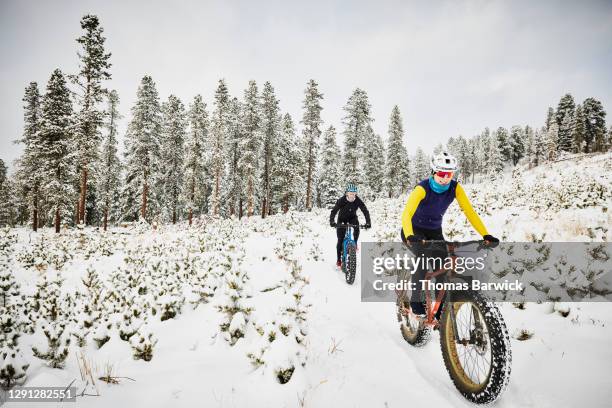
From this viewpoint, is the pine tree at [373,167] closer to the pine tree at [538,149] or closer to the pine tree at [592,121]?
the pine tree at [592,121]

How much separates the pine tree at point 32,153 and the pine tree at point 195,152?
12.5m

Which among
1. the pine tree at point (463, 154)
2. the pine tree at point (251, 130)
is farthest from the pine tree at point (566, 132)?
the pine tree at point (251, 130)

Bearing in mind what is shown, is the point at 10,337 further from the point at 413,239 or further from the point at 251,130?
the point at 251,130

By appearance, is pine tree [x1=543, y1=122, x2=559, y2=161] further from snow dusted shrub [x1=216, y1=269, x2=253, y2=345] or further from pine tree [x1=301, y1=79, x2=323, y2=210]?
snow dusted shrub [x1=216, y1=269, x2=253, y2=345]

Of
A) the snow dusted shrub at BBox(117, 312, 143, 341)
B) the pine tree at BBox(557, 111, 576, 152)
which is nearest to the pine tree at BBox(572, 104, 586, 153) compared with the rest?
the pine tree at BBox(557, 111, 576, 152)

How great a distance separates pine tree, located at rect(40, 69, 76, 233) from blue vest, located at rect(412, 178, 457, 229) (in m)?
30.7

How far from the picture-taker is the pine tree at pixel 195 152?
32.2 meters

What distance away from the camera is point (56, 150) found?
25625 mm

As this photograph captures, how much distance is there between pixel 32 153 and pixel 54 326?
3162 cm

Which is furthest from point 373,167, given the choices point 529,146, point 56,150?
point 529,146

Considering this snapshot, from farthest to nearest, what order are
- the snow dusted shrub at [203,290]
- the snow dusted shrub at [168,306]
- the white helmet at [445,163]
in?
the snow dusted shrub at [203,290] < the snow dusted shrub at [168,306] < the white helmet at [445,163]

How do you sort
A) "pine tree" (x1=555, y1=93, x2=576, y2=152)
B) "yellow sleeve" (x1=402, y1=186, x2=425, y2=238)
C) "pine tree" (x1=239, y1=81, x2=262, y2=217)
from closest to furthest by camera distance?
"yellow sleeve" (x1=402, y1=186, x2=425, y2=238)
"pine tree" (x1=239, y1=81, x2=262, y2=217)
"pine tree" (x1=555, y1=93, x2=576, y2=152)

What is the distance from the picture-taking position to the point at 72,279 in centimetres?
771

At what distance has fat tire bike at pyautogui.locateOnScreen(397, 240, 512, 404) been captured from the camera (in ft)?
9.30
